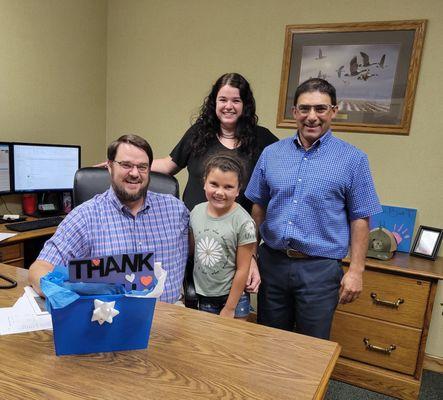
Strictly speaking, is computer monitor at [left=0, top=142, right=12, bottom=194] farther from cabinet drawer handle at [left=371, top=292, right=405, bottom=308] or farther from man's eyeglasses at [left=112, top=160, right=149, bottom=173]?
cabinet drawer handle at [left=371, top=292, right=405, bottom=308]

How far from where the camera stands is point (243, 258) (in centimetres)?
159

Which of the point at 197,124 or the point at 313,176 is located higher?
the point at 197,124

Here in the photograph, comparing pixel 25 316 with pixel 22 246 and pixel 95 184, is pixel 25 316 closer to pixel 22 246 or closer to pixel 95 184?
pixel 95 184

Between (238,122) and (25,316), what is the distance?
4.11 feet

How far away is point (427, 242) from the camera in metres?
2.39

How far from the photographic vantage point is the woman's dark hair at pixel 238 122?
1.86 m

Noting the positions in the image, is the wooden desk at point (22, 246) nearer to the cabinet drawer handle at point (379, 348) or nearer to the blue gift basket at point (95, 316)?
the blue gift basket at point (95, 316)

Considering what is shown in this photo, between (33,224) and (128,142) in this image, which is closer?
(128,142)

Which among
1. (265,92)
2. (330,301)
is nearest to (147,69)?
(265,92)

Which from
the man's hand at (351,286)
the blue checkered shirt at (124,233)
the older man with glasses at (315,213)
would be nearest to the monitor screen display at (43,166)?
the blue checkered shirt at (124,233)

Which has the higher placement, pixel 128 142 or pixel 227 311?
pixel 128 142

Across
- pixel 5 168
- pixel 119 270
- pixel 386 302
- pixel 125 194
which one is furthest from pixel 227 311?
pixel 5 168

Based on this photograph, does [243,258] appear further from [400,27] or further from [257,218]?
[400,27]

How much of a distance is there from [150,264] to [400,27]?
7.29 ft
